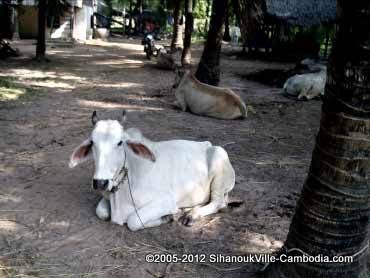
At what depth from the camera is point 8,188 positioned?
4867mm

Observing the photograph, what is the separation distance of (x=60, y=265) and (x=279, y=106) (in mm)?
7377

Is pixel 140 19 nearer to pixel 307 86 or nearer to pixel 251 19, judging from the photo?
pixel 307 86

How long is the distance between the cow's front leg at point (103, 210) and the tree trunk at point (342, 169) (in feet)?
5.64

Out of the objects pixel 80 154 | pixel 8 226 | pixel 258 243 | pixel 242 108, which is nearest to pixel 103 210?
pixel 80 154

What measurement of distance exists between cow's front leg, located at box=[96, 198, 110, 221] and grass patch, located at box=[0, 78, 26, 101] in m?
5.82

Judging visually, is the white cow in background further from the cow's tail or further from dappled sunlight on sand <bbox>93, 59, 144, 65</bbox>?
dappled sunlight on sand <bbox>93, 59, 144, 65</bbox>

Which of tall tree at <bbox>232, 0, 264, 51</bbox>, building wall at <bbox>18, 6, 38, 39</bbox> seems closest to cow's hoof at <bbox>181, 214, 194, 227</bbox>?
tall tree at <bbox>232, 0, 264, 51</bbox>

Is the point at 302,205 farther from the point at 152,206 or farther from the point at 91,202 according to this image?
the point at 91,202

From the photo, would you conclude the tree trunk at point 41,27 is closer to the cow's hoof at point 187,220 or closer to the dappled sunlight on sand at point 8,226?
the dappled sunlight on sand at point 8,226

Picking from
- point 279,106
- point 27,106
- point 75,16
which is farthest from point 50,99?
point 75,16

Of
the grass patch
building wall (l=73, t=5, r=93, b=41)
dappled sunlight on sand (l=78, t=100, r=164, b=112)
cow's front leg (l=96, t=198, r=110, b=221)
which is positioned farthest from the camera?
building wall (l=73, t=5, r=93, b=41)

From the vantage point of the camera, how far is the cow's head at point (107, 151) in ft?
11.9

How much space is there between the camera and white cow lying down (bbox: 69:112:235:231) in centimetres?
375

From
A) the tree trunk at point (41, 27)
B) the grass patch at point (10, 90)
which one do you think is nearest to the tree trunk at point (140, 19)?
the tree trunk at point (41, 27)
